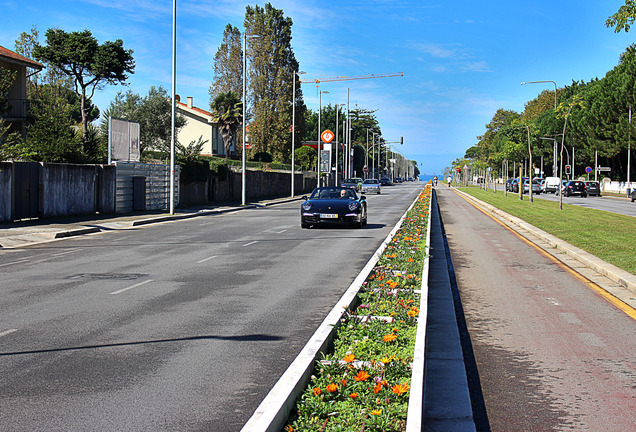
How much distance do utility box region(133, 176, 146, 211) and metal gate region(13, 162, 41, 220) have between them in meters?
7.02

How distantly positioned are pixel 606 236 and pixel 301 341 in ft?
44.9

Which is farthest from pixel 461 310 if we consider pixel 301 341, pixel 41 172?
pixel 41 172

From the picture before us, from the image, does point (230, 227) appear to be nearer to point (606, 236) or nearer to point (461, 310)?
point (606, 236)

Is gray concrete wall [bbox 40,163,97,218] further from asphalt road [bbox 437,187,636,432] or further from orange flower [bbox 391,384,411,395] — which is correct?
orange flower [bbox 391,384,411,395]

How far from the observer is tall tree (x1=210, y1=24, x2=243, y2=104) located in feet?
270

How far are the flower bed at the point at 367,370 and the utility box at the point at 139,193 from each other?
2232cm

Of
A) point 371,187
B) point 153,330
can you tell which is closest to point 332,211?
point 153,330

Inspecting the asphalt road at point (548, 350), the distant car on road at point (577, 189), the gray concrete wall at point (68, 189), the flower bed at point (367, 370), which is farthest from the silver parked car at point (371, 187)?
the flower bed at point (367, 370)

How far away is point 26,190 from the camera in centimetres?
2180

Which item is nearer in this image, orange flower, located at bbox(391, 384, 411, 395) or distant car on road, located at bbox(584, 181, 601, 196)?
orange flower, located at bbox(391, 384, 411, 395)

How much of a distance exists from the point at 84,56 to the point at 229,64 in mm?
25485

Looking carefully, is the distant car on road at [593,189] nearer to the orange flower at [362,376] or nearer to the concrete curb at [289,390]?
the concrete curb at [289,390]

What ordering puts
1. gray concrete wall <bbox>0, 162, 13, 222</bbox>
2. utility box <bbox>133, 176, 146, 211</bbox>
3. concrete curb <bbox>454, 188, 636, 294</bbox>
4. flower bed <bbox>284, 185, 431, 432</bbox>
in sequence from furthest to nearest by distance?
utility box <bbox>133, 176, 146, 211</bbox> → gray concrete wall <bbox>0, 162, 13, 222</bbox> → concrete curb <bbox>454, 188, 636, 294</bbox> → flower bed <bbox>284, 185, 431, 432</bbox>

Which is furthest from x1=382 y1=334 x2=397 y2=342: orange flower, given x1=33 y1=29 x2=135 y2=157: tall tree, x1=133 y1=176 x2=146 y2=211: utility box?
x1=33 y1=29 x2=135 y2=157: tall tree
